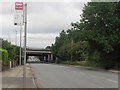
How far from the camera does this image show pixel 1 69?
1212 inches

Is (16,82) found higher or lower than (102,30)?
lower

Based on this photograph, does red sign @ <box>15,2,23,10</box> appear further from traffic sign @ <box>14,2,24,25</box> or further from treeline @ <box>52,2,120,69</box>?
treeline @ <box>52,2,120,69</box>

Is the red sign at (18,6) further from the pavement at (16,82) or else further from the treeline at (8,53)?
the treeline at (8,53)

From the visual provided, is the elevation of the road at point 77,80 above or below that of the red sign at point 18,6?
below

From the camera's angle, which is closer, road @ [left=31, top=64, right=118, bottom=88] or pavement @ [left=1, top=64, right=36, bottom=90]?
pavement @ [left=1, top=64, right=36, bottom=90]

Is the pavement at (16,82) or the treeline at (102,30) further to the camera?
the treeline at (102,30)

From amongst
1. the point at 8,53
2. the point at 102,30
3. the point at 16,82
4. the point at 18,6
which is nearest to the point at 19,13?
the point at 18,6

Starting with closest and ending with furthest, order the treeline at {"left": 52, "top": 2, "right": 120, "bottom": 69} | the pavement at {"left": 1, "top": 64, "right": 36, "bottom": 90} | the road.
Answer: the pavement at {"left": 1, "top": 64, "right": 36, "bottom": 90}
the road
the treeline at {"left": 52, "top": 2, "right": 120, "bottom": 69}

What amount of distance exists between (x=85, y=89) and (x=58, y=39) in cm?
10682

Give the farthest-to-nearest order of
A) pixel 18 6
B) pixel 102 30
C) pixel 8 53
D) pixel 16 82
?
pixel 8 53 < pixel 102 30 < pixel 16 82 < pixel 18 6

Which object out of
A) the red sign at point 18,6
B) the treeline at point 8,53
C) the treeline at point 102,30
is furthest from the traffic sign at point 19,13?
the treeline at point 102,30

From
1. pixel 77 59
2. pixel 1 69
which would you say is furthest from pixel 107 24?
pixel 77 59

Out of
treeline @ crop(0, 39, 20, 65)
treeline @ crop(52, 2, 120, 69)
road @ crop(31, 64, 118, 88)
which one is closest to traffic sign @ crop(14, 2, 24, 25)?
road @ crop(31, 64, 118, 88)

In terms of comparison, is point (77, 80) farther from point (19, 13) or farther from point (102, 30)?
point (102, 30)
